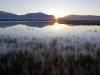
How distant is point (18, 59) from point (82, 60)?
9.29 feet

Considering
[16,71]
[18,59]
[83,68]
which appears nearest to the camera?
[16,71]

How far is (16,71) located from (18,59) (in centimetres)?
156

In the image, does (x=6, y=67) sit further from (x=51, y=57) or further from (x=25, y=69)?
(x=51, y=57)

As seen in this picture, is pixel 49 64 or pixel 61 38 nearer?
pixel 49 64

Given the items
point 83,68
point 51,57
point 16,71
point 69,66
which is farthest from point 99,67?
point 16,71

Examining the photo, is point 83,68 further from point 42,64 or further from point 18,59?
point 18,59

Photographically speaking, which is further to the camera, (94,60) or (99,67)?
(94,60)

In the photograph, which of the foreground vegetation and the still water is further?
the still water

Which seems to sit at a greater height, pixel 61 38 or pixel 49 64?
pixel 49 64

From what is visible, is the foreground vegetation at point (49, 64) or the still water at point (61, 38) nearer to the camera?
the foreground vegetation at point (49, 64)

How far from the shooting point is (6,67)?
24.6 feet

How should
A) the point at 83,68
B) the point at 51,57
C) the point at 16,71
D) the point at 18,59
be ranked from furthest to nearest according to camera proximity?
the point at 51,57 → the point at 18,59 → the point at 83,68 → the point at 16,71

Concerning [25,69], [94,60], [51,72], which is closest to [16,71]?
[25,69]

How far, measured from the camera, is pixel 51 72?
711 centimetres
